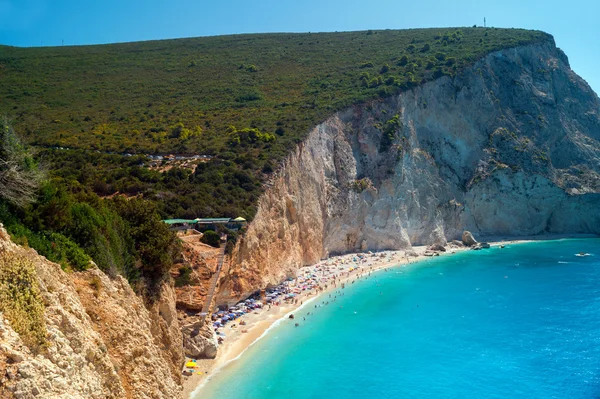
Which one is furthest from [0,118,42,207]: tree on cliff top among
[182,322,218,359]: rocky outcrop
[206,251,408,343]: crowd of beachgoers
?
[206,251,408,343]: crowd of beachgoers

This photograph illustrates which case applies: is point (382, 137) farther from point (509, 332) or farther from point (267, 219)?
point (509, 332)

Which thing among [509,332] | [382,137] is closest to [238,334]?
[509,332]

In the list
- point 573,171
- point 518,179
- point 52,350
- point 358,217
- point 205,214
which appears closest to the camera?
point 52,350

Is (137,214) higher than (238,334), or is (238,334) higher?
(137,214)

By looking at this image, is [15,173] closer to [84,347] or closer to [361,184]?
[84,347]

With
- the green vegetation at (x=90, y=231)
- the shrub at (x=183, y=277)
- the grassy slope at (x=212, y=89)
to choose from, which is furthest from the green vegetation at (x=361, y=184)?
the green vegetation at (x=90, y=231)

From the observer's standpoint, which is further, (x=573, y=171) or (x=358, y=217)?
(x=573, y=171)

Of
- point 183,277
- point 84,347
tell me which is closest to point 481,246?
point 183,277
